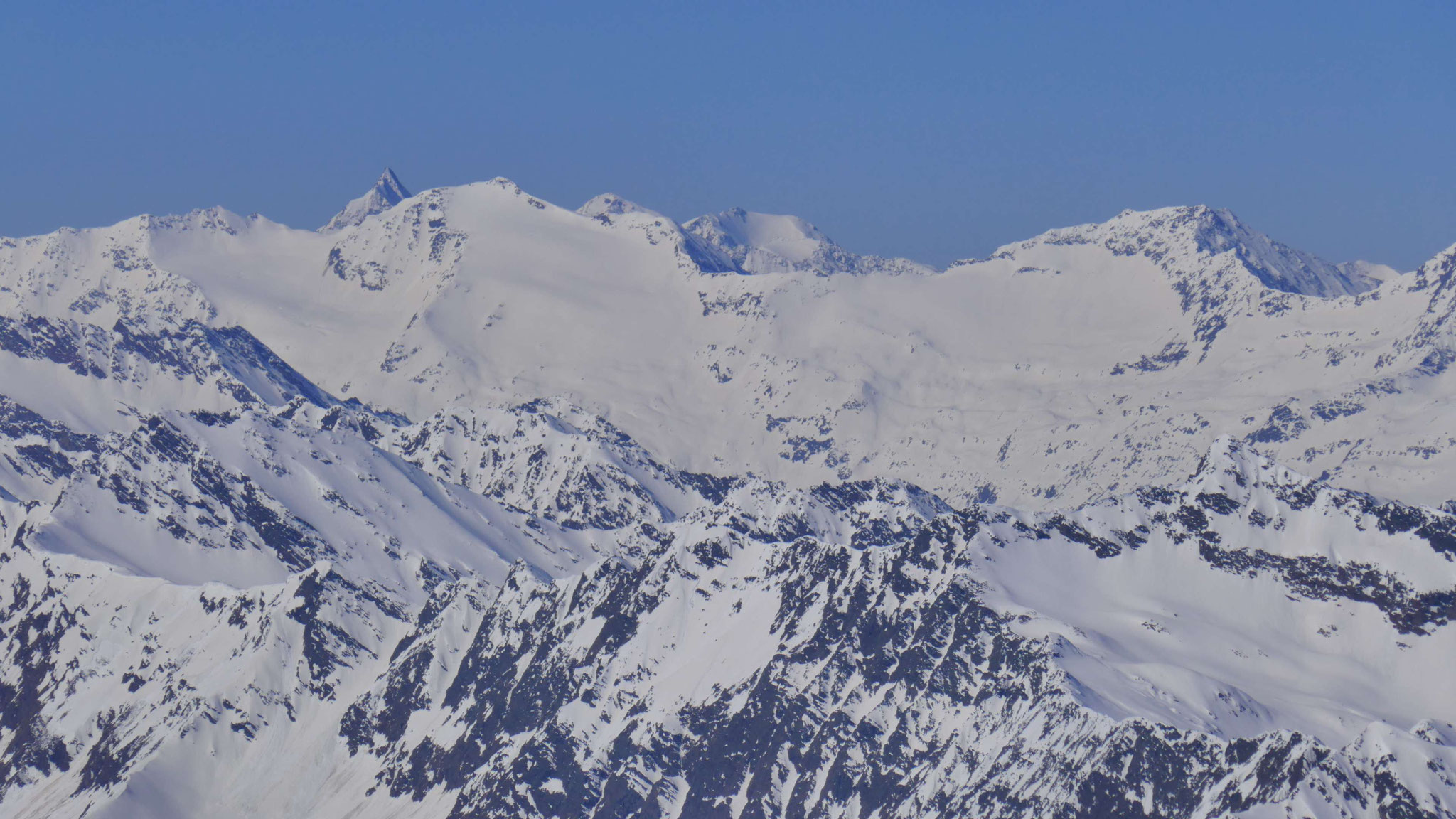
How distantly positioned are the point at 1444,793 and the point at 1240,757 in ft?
59.9

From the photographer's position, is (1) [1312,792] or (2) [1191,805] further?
(2) [1191,805]

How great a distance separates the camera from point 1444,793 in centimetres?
18438

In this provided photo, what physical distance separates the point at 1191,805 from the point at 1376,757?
1744cm

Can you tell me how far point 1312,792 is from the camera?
181m

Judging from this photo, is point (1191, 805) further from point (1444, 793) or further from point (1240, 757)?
point (1444, 793)

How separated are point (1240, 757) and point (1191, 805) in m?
6.00

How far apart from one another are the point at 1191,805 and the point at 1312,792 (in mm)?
17118

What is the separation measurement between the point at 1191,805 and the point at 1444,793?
871 inches

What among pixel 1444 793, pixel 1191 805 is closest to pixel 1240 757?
pixel 1191 805

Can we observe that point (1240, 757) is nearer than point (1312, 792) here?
No

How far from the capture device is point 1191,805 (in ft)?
645

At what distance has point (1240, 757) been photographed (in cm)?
19600

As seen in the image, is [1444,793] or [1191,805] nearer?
[1444,793]

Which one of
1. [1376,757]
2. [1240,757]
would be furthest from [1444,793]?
[1240,757]
